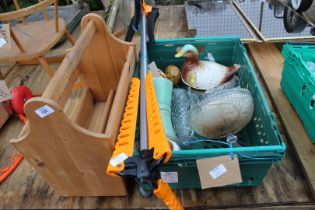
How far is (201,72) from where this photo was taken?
1106mm

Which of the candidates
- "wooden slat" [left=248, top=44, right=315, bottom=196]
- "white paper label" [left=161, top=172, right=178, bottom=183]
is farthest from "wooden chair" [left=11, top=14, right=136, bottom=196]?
"wooden slat" [left=248, top=44, right=315, bottom=196]

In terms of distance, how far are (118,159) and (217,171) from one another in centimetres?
29

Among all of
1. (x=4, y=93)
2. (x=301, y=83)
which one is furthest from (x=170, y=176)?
(x=4, y=93)

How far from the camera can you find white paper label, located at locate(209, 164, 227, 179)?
2.21 feet

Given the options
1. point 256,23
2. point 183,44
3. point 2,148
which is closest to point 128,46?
point 183,44

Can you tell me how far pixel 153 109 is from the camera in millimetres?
662

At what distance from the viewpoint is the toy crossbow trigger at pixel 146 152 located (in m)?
0.48

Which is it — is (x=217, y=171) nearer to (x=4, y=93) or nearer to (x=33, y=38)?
(x=4, y=93)

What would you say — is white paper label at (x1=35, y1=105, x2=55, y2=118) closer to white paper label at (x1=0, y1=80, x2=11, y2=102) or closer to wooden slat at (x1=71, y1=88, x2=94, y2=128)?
wooden slat at (x1=71, y1=88, x2=94, y2=128)

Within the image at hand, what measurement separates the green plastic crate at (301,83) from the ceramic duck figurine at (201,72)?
0.69ft

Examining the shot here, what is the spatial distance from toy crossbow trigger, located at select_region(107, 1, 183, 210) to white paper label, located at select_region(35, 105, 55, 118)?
168 millimetres

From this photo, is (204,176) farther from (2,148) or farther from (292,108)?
(2,148)

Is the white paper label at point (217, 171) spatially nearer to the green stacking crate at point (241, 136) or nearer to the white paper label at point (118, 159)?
the green stacking crate at point (241, 136)

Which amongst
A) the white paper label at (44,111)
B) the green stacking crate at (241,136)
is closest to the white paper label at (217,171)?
the green stacking crate at (241,136)
